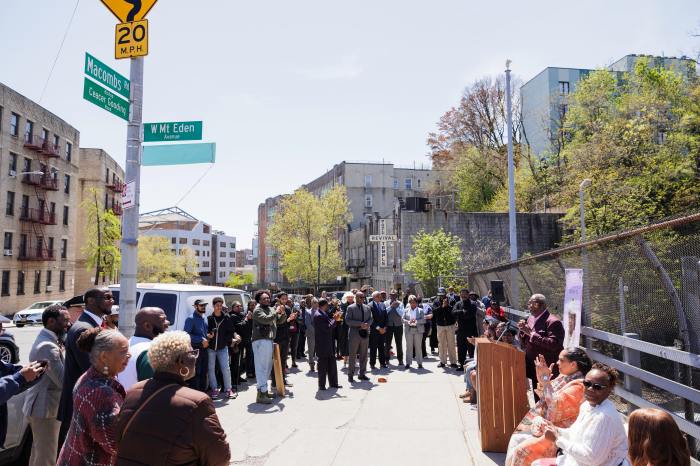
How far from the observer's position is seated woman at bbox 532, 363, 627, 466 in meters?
3.43

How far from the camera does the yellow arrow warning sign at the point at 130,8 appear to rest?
6543 millimetres

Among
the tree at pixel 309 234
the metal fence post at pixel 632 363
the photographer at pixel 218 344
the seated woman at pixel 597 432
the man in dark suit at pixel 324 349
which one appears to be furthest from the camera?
the tree at pixel 309 234

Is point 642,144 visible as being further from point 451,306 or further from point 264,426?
point 264,426

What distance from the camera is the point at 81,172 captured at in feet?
171

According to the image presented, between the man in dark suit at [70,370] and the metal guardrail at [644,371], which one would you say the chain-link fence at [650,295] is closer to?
the metal guardrail at [644,371]

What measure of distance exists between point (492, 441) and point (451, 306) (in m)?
6.62

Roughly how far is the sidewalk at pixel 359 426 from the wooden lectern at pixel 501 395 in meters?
0.26

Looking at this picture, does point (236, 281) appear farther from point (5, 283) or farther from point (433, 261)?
point (433, 261)

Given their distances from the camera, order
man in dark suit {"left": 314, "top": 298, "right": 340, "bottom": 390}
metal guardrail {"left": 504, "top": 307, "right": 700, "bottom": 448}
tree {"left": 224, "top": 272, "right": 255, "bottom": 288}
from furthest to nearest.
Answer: tree {"left": 224, "top": 272, "right": 255, "bottom": 288}, man in dark suit {"left": 314, "top": 298, "right": 340, "bottom": 390}, metal guardrail {"left": 504, "top": 307, "right": 700, "bottom": 448}

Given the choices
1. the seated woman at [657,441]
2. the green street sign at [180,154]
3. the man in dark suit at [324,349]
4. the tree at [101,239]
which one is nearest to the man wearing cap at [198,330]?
the man in dark suit at [324,349]

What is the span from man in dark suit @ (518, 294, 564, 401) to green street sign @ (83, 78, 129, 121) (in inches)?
248

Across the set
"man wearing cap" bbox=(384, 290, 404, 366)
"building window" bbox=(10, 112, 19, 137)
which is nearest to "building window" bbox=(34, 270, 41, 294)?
"building window" bbox=(10, 112, 19, 137)

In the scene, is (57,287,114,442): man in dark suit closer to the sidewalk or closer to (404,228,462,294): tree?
the sidewalk

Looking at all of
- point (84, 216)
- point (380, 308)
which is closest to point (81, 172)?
point (84, 216)
